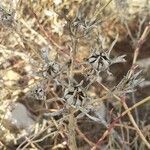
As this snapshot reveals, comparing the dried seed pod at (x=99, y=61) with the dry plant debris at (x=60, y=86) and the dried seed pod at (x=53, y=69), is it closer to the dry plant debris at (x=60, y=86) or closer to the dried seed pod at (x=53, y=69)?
the dried seed pod at (x=53, y=69)

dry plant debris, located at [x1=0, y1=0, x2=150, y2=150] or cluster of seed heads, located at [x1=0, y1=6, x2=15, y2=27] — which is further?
dry plant debris, located at [x1=0, y1=0, x2=150, y2=150]

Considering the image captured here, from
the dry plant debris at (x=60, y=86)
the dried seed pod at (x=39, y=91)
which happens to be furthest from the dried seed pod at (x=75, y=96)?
the dry plant debris at (x=60, y=86)

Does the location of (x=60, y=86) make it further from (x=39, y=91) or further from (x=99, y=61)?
(x=99, y=61)

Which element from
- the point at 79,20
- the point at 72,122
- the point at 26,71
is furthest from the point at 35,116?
the point at 79,20

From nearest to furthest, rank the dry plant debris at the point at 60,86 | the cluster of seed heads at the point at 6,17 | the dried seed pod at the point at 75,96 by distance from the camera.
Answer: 1. the dried seed pod at the point at 75,96
2. the cluster of seed heads at the point at 6,17
3. the dry plant debris at the point at 60,86

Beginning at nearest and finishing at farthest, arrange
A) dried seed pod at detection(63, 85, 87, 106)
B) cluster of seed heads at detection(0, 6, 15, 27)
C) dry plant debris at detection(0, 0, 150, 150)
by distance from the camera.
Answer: dried seed pod at detection(63, 85, 87, 106)
cluster of seed heads at detection(0, 6, 15, 27)
dry plant debris at detection(0, 0, 150, 150)

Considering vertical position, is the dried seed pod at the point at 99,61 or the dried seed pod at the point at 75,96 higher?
the dried seed pod at the point at 99,61

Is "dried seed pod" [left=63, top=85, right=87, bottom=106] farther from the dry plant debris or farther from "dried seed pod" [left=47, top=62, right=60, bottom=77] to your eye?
the dry plant debris

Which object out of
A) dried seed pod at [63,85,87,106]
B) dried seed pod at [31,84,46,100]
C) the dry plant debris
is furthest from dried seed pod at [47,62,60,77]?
the dry plant debris

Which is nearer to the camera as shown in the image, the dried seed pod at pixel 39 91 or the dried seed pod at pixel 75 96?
the dried seed pod at pixel 75 96

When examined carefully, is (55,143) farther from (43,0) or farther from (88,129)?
(43,0)

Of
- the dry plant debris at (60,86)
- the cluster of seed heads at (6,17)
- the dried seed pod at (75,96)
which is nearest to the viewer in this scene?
the dried seed pod at (75,96)
